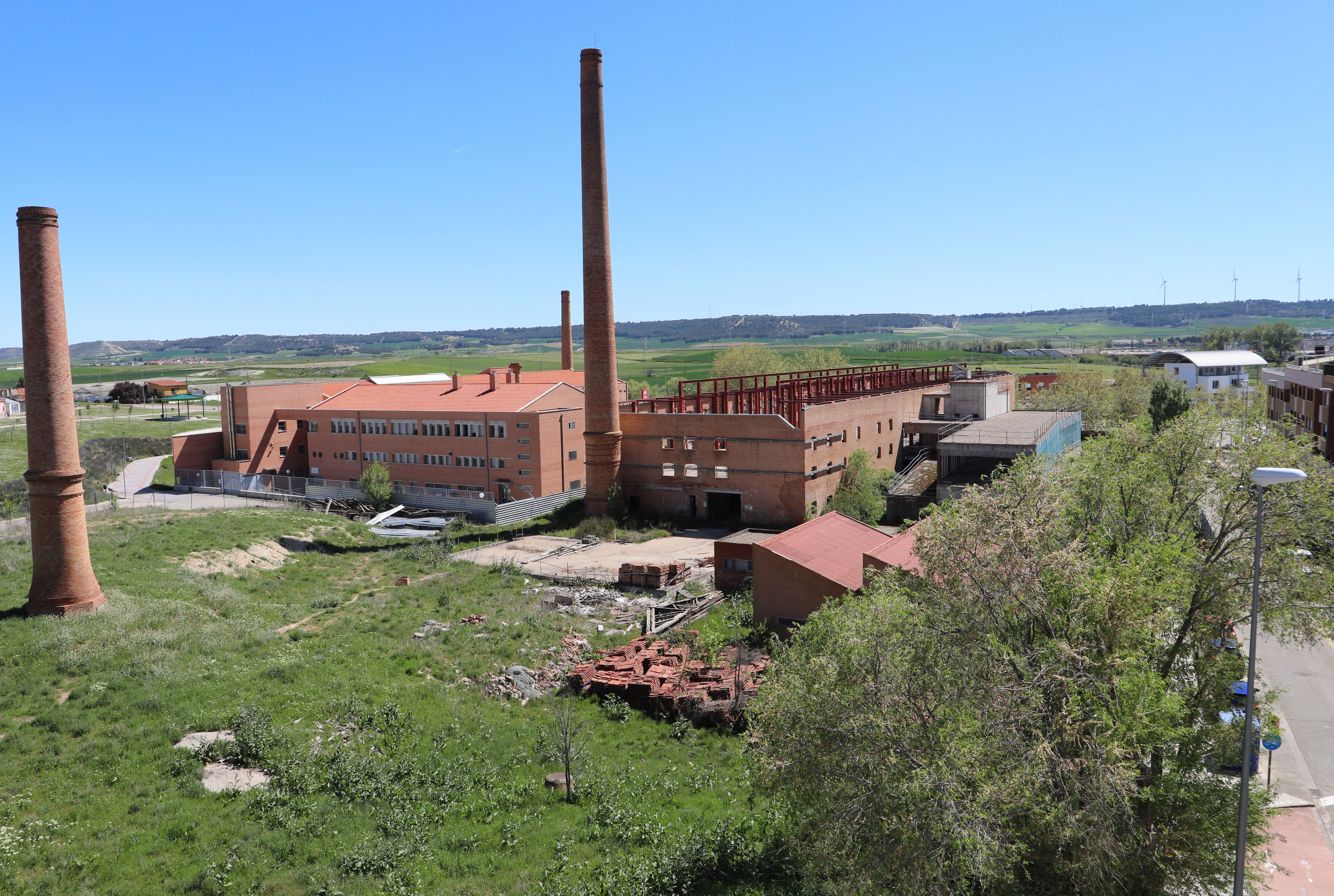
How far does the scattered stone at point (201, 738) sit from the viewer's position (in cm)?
1727

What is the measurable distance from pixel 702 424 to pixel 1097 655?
3419cm

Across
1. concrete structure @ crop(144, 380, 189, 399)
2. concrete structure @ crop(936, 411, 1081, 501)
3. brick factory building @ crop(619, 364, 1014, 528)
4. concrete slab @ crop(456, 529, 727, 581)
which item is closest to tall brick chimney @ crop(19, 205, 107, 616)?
concrete slab @ crop(456, 529, 727, 581)

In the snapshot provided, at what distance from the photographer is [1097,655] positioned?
41.6ft

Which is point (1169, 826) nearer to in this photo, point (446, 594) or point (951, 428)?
point (446, 594)

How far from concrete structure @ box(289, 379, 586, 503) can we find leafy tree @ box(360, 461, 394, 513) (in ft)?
5.23

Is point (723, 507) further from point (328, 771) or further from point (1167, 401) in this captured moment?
point (1167, 401)

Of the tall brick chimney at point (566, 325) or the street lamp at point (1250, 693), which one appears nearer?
the street lamp at point (1250, 693)

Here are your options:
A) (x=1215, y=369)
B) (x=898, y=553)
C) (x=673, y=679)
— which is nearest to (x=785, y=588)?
(x=898, y=553)

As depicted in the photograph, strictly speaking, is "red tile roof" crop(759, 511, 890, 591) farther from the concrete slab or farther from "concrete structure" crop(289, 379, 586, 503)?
"concrete structure" crop(289, 379, 586, 503)

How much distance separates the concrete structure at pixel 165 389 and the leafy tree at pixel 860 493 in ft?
328

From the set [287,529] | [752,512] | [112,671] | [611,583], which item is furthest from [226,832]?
[752,512]

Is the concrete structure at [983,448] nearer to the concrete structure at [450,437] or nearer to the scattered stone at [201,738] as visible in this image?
the concrete structure at [450,437]

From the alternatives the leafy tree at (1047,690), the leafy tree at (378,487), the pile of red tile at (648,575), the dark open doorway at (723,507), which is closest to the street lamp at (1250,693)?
the leafy tree at (1047,690)

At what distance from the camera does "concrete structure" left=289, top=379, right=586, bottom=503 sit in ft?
163
